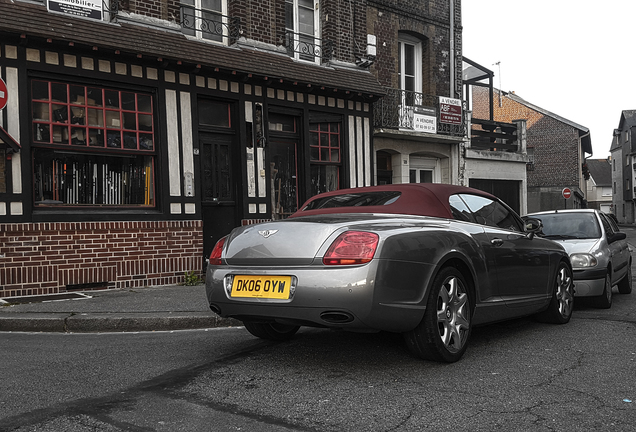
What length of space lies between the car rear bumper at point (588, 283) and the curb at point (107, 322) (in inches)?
161

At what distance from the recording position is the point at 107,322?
6.34 metres

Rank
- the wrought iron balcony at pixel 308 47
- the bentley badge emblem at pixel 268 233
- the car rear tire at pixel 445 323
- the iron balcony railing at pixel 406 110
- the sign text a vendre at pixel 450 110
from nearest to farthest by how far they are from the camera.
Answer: the car rear tire at pixel 445 323 < the bentley badge emblem at pixel 268 233 < the wrought iron balcony at pixel 308 47 < the iron balcony railing at pixel 406 110 < the sign text a vendre at pixel 450 110

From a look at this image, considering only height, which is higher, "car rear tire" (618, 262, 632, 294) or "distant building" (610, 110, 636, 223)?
"distant building" (610, 110, 636, 223)

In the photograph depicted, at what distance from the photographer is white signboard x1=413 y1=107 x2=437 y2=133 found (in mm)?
16188

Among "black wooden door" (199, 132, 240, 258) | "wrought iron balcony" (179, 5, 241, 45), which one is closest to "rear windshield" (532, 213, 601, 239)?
"black wooden door" (199, 132, 240, 258)

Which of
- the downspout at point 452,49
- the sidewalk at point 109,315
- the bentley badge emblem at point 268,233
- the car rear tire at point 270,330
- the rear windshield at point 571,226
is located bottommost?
the sidewalk at point 109,315

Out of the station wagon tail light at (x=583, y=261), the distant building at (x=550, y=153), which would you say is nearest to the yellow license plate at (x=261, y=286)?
the station wagon tail light at (x=583, y=261)

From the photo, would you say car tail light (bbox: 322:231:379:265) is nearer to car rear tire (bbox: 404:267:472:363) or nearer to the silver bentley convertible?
the silver bentley convertible

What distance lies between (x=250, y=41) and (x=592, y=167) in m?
86.8

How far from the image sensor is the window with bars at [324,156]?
12828mm

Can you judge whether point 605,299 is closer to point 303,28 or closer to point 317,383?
point 317,383

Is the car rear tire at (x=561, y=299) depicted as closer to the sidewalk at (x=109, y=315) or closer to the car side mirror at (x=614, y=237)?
the car side mirror at (x=614, y=237)

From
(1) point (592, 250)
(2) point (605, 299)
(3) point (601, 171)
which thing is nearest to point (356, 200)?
(1) point (592, 250)

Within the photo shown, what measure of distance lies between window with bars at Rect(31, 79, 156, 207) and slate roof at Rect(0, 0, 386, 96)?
0.76m
